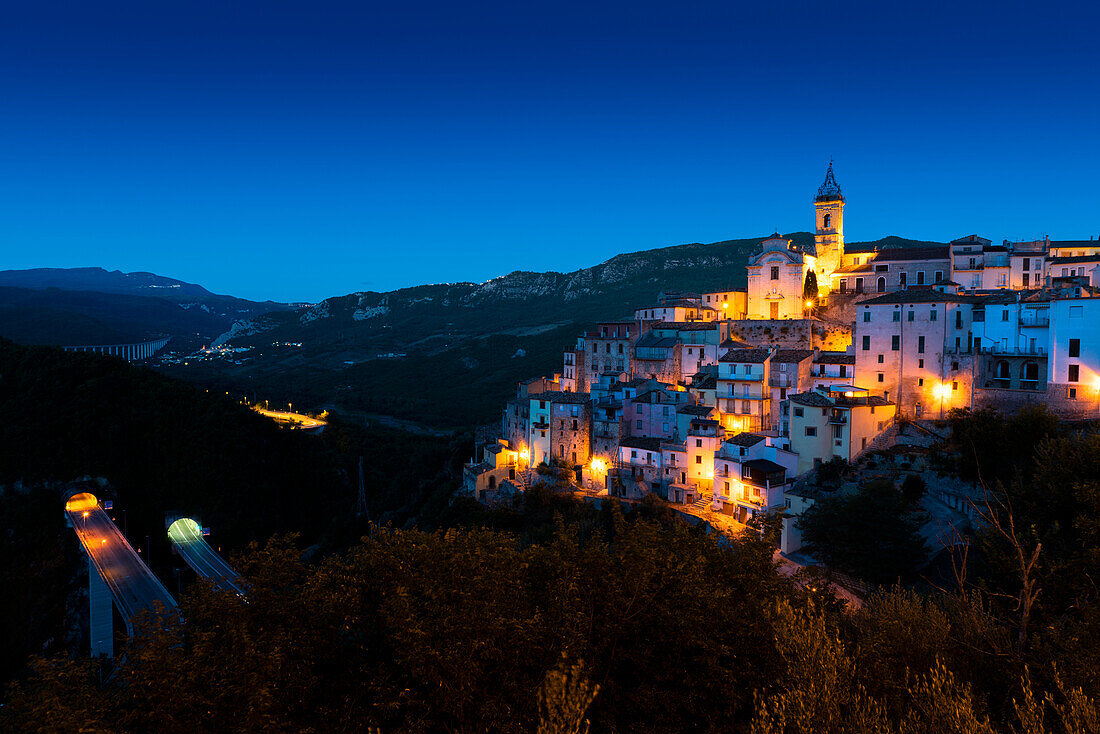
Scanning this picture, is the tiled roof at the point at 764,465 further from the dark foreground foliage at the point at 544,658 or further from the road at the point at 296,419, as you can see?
the road at the point at 296,419

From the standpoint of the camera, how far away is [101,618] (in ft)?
127

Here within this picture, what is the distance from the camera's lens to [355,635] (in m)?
12.1

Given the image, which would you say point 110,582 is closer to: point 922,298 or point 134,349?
point 922,298

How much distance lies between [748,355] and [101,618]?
1833 inches

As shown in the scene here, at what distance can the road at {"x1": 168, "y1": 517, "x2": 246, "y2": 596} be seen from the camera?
42.4 metres

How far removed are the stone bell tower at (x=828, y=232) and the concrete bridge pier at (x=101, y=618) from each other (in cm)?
5802

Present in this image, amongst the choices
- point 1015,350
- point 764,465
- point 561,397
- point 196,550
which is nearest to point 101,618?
point 196,550

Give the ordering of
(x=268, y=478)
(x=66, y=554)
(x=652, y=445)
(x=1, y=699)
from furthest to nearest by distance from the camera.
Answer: (x=268, y=478), (x=66, y=554), (x=652, y=445), (x=1, y=699)

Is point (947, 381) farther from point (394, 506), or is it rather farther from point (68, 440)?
point (68, 440)

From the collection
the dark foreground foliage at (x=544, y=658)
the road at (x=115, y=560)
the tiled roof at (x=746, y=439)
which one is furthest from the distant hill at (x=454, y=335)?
the dark foreground foliage at (x=544, y=658)

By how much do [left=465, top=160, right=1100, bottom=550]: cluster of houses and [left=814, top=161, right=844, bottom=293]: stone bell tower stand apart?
0.43 feet

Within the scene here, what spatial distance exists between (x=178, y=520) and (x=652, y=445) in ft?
141

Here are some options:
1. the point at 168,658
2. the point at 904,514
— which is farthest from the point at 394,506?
the point at 168,658

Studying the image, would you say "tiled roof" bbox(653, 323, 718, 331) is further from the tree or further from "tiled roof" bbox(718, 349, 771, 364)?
the tree
